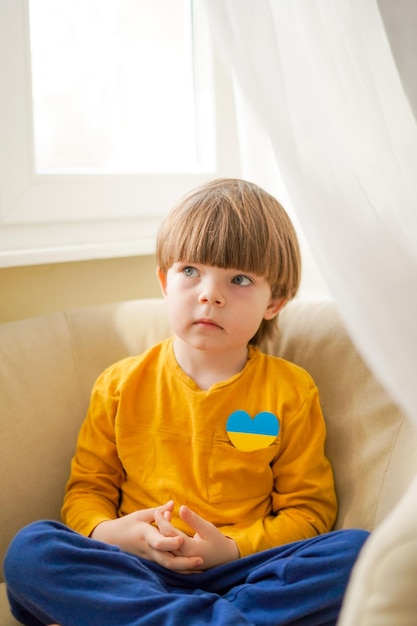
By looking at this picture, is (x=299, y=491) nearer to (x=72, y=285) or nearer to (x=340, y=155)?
(x=340, y=155)

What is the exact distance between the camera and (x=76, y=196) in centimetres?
167

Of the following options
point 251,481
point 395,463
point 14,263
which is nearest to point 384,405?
point 395,463

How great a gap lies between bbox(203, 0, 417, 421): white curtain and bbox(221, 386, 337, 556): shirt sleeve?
0.34 metres

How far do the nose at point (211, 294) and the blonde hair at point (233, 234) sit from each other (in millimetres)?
33

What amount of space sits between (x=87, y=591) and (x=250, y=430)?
365 mm

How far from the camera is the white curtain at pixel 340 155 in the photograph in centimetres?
93

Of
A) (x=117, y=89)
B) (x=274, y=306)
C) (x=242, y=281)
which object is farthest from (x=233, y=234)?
(x=117, y=89)

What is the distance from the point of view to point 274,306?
1336 mm

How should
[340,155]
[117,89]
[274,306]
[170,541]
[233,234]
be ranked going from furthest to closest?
1. [117,89]
2. [274,306]
3. [233,234]
4. [170,541]
5. [340,155]

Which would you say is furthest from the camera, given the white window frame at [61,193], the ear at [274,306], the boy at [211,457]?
the white window frame at [61,193]

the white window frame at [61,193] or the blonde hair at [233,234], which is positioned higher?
the white window frame at [61,193]

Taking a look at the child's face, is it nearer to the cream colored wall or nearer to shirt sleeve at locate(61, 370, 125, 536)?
shirt sleeve at locate(61, 370, 125, 536)

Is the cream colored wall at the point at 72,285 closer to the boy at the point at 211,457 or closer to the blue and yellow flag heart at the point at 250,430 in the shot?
the boy at the point at 211,457

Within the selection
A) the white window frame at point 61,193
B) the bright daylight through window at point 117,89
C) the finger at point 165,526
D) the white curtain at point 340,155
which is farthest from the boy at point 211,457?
the bright daylight through window at point 117,89
